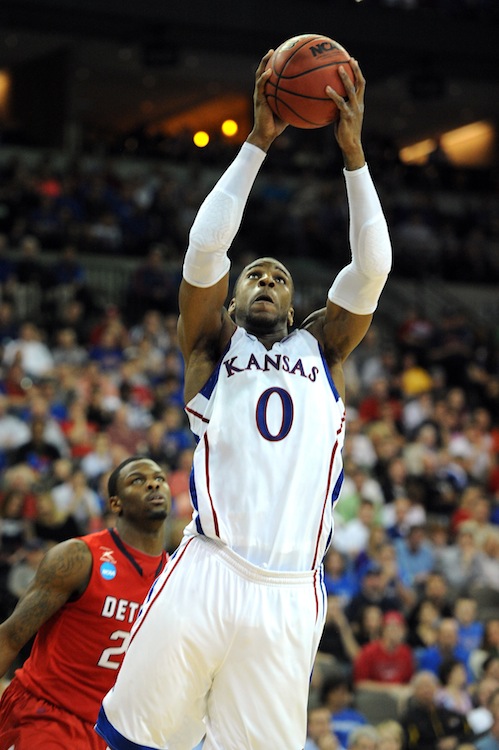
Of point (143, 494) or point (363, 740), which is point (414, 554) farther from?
point (143, 494)

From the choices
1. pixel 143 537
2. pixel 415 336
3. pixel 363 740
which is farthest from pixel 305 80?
pixel 415 336

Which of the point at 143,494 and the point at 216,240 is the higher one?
the point at 216,240

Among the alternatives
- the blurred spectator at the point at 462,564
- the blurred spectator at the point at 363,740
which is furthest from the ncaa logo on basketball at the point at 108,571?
the blurred spectator at the point at 462,564

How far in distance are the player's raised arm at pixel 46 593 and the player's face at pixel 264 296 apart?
1357 mm

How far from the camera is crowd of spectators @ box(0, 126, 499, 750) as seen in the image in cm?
993

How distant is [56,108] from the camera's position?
23.6 metres

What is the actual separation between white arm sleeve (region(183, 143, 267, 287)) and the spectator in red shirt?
21.3 feet

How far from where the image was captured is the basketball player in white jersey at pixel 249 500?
413 cm

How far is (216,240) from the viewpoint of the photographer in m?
4.32

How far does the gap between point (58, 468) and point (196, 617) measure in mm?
6768

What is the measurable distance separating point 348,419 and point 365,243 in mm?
9635

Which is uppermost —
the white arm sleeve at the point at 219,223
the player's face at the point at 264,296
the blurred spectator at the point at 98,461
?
the white arm sleeve at the point at 219,223

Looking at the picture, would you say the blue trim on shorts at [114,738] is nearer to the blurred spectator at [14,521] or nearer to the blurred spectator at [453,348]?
the blurred spectator at [14,521]

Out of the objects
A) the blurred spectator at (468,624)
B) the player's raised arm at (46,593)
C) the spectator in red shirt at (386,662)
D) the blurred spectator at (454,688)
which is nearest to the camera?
the player's raised arm at (46,593)
